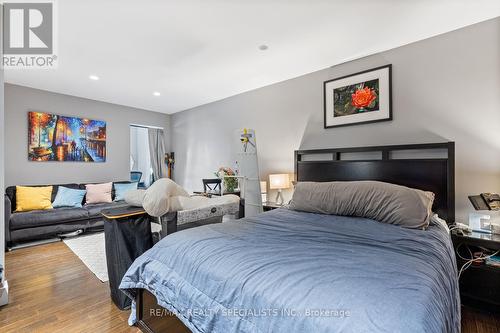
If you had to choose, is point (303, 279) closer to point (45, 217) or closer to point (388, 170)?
point (388, 170)

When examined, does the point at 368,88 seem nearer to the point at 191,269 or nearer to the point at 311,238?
the point at 311,238

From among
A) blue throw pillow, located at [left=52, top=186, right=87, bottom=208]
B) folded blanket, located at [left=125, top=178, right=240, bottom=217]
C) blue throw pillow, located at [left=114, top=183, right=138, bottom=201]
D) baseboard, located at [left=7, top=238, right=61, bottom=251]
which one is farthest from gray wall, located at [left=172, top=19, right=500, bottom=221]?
baseboard, located at [left=7, top=238, right=61, bottom=251]

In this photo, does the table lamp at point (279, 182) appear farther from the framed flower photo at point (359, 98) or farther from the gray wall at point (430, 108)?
the framed flower photo at point (359, 98)

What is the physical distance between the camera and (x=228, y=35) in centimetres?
234

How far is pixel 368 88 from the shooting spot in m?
2.74

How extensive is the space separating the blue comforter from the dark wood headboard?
2.41 ft

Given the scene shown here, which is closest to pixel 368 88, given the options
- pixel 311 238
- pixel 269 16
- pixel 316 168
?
pixel 316 168

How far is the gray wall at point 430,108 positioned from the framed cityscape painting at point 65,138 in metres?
3.29

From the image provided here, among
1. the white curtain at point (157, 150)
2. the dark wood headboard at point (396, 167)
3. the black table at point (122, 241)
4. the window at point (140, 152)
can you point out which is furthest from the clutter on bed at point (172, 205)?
the window at point (140, 152)

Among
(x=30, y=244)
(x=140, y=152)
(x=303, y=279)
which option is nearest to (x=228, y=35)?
(x=303, y=279)

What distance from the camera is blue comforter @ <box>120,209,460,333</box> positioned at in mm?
783

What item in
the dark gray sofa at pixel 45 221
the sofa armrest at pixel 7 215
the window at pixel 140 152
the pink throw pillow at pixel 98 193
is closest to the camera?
the sofa armrest at pixel 7 215

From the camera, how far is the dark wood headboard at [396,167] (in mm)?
2180

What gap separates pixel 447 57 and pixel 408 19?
59 centimetres
